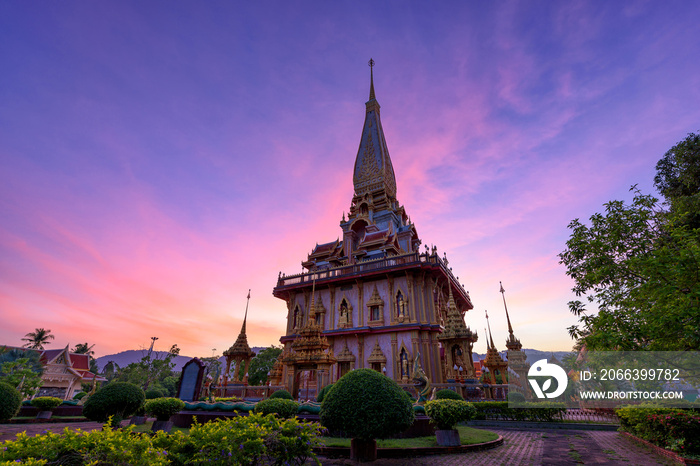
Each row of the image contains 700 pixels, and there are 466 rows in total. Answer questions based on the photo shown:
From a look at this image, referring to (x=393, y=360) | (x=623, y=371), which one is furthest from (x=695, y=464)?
(x=393, y=360)

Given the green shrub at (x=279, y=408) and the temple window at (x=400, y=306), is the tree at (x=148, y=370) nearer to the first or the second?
the temple window at (x=400, y=306)

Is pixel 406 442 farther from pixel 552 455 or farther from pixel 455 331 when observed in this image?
pixel 455 331

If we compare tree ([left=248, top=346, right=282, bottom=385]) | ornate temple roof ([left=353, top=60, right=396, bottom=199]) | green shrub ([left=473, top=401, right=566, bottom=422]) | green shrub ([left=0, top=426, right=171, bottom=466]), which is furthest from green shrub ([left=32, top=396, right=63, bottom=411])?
tree ([left=248, top=346, right=282, bottom=385])

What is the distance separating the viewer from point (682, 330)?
7.56 m

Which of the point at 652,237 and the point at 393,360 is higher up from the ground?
the point at 652,237

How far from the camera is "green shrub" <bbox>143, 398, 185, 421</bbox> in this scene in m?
11.4

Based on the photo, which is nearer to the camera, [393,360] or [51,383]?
[393,360]

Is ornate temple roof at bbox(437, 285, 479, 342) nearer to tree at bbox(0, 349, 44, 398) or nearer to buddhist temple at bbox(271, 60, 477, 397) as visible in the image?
buddhist temple at bbox(271, 60, 477, 397)

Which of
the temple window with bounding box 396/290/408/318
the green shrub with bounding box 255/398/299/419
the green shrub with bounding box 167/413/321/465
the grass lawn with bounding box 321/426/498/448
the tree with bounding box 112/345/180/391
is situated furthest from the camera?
the tree with bounding box 112/345/180/391

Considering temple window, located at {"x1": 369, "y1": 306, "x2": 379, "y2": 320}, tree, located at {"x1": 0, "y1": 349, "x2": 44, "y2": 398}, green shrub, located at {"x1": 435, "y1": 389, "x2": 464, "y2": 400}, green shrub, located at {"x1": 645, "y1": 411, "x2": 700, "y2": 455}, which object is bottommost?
green shrub, located at {"x1": 645, "y1": 411, "x2": 700, "y2": 455}

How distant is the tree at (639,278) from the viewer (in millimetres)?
7641

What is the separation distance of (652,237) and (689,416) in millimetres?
4684

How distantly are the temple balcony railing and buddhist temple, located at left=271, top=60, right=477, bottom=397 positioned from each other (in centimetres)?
8

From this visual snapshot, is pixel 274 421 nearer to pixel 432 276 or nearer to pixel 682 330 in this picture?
pixel 682 330
